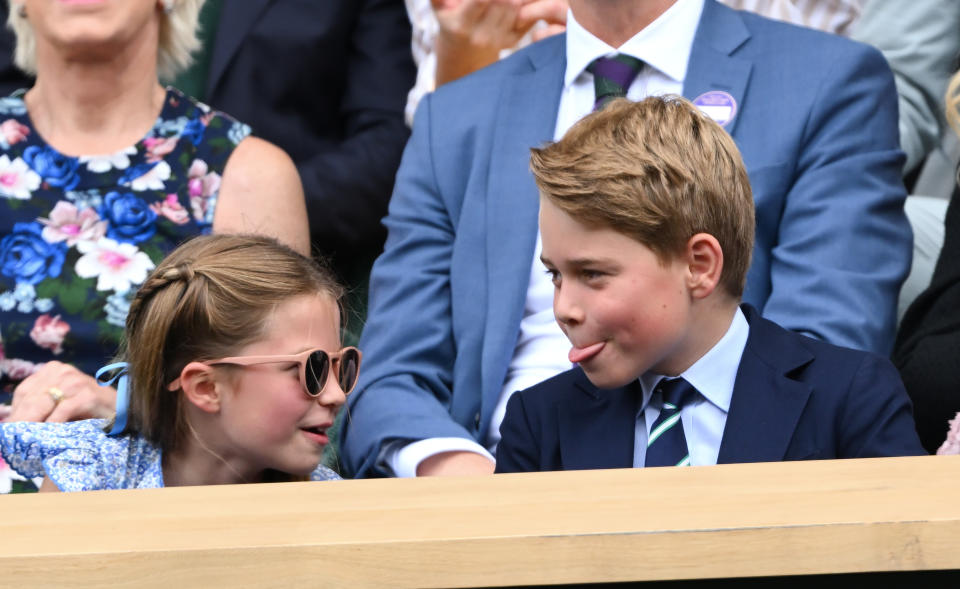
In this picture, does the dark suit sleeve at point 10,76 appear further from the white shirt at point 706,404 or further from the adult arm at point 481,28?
the white shirt at point 706,404

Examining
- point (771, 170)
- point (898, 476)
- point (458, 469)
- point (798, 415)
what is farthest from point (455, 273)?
point (898, 476)

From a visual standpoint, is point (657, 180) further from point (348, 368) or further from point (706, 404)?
point (348, 368)

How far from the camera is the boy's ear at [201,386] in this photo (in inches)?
→ 67.2

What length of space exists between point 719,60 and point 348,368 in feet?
2.53

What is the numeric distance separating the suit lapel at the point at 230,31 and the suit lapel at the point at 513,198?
74 cm

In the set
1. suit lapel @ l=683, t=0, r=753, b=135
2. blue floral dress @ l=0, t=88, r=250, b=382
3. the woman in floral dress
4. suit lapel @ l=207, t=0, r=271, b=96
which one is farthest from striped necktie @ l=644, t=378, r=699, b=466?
suit lapel @ l=207, t=0, r=271, b=96

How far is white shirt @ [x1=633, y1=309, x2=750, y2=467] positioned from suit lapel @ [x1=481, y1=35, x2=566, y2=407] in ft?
1.51

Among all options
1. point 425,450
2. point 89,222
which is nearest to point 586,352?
point 425,450

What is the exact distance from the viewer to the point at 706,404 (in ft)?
5.02

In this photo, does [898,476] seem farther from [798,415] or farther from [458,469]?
[458,469]

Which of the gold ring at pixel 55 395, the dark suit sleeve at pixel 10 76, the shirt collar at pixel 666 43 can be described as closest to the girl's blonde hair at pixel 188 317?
the gold ring at pixel 55 395

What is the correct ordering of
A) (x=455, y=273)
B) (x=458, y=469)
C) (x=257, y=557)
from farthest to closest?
(x=455, y=273) → (x=458, y=469) → (x=257, y=557)

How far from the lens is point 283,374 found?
169 cm

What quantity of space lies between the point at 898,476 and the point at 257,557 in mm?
479
